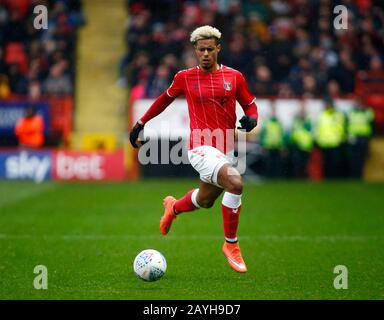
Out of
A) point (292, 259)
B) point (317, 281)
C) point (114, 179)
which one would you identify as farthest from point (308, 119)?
point (317, 281)

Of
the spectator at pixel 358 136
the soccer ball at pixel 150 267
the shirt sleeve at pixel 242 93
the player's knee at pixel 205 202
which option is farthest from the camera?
the spectator at pixel 358 136

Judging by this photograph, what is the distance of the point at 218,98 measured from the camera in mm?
8594

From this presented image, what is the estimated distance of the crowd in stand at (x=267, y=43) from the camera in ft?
69.7

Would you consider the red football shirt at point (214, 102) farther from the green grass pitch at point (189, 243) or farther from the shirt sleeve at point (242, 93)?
the green grass pitch at point (189, 243)

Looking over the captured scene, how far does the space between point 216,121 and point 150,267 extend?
1.58 metres

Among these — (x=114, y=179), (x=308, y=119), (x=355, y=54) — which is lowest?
(x=114, y=179)

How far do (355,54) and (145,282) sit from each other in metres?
15.7

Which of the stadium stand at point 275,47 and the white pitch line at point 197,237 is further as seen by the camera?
the stadium stand at point 275,47

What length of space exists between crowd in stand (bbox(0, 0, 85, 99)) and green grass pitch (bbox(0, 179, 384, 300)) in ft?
15.6

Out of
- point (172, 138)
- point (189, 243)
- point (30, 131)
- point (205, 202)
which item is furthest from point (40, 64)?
point (205, 202)

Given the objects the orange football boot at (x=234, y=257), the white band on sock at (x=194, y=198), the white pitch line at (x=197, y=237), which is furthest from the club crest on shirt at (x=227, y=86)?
the white pitch line at (x=197, y=237)

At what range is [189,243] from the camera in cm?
1079

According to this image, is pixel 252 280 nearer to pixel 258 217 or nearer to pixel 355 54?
pixel 258 217

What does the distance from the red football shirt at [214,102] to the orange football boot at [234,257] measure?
0.93 m
